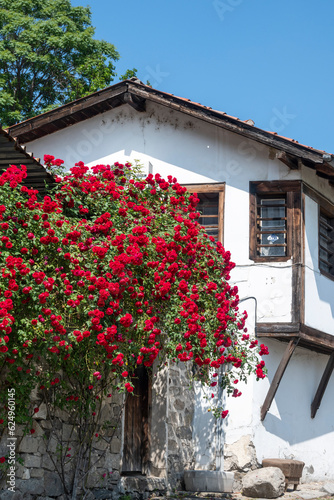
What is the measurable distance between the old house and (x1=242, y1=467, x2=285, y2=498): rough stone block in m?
0.73

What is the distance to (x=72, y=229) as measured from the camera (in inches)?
324

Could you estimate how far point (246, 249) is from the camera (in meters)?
12.5

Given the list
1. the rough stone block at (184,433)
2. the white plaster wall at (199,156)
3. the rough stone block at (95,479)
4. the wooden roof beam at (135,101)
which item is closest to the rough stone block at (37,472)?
the rough stone block at (95,479)

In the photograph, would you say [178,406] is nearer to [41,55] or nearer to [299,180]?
[299,180]

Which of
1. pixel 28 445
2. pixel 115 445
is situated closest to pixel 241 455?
pixel 115 445

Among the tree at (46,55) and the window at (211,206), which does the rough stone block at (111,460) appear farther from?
the tree at (46,55)

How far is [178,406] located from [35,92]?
11.9 meters

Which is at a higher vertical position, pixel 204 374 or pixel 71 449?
pixel 204 374

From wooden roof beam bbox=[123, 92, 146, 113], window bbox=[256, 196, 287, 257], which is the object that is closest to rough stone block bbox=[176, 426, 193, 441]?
window bbox=[256, 196, 287, 257]

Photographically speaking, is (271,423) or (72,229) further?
(271,423)

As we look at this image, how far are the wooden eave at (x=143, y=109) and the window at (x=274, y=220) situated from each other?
0.49 m

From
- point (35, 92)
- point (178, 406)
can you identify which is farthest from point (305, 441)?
point (35, 92)

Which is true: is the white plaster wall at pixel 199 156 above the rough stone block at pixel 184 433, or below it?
above

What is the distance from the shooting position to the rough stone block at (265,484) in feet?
35.8
